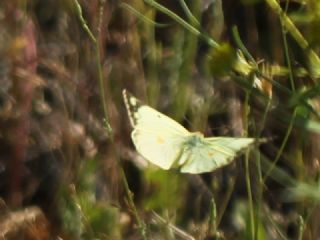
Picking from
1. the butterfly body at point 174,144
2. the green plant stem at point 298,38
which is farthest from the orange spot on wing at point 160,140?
the green plant stem at point 298,38

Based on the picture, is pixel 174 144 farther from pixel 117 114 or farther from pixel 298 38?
pixel 117 114

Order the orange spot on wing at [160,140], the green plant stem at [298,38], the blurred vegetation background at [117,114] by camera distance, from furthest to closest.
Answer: the blurred vegetation background at [117,114]
the orange spot on wing at [160,140]
the green plant stem at [298,38]

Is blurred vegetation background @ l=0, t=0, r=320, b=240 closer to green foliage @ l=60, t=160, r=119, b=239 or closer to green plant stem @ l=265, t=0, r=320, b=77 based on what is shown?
green foliage @ l=60, t=160, r=119, b=239

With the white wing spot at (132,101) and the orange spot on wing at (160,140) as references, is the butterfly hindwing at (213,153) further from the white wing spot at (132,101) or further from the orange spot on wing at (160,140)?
the white wing spot at (132,101)

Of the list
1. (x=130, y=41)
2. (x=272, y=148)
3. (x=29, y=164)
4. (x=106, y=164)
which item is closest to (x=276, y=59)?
(x=272, y=148)

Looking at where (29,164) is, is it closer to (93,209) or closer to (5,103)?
(5,103)

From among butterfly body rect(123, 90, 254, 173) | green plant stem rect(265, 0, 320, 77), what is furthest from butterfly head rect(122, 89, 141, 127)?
green plant stem rect(265, 0, 320, 77)
